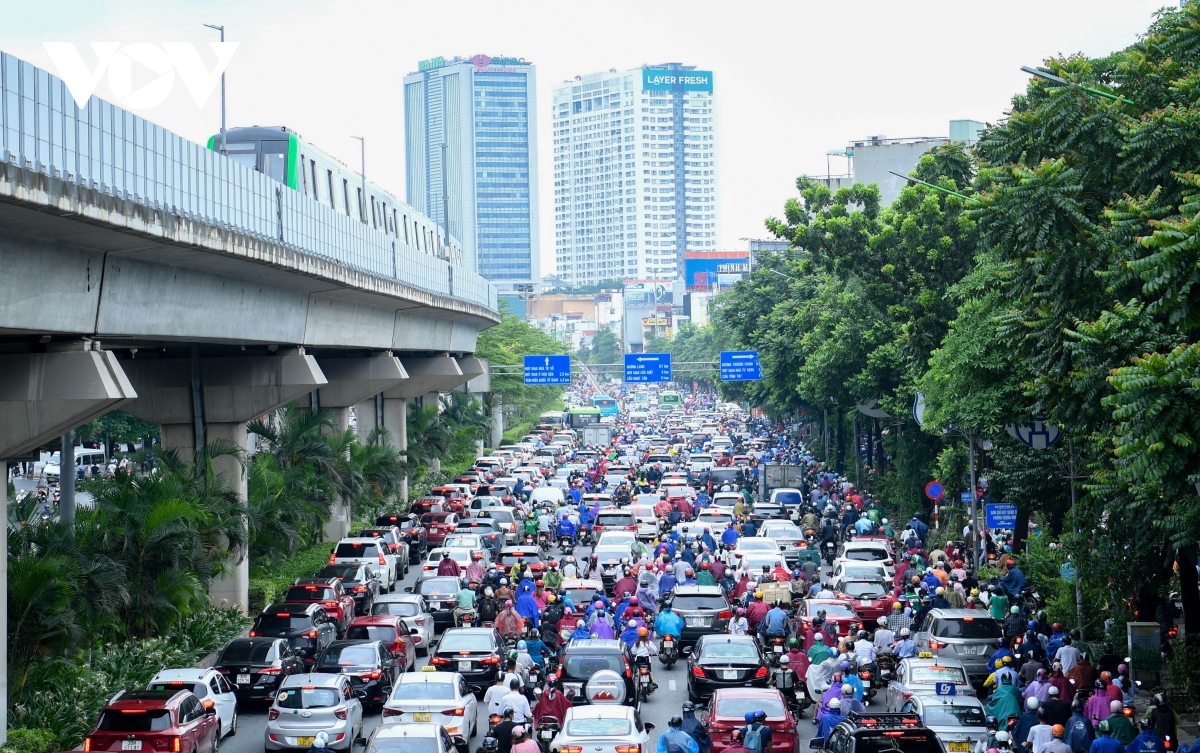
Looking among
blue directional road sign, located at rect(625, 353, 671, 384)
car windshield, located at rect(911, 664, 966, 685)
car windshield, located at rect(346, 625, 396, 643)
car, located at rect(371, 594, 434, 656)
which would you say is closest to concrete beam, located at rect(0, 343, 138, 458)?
car windshield, located at rect(346, 625, 396, 643)

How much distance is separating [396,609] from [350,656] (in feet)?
15.4

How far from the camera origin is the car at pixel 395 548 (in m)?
39.1

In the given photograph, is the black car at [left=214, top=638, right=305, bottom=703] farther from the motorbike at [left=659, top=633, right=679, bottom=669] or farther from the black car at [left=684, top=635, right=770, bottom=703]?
the motorbike at [left=659, top=633, right=679, bottom=669]

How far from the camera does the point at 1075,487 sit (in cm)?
2584

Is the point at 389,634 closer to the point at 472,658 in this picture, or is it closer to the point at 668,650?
the point at 472,658

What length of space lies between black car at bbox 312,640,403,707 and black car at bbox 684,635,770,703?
14.4 ft

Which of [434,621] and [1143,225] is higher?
[1143,225]

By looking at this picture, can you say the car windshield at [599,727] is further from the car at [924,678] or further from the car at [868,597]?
the car at [868,597]

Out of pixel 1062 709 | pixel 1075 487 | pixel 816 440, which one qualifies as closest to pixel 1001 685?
pixel 1062 709

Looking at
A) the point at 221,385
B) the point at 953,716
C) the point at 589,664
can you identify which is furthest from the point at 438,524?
the point at 953,716

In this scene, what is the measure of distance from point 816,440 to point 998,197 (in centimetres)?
6328

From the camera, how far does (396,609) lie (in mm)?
26906

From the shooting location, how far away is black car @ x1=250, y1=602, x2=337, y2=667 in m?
25.0

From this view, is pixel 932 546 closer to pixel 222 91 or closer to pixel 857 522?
pixel 857 522
